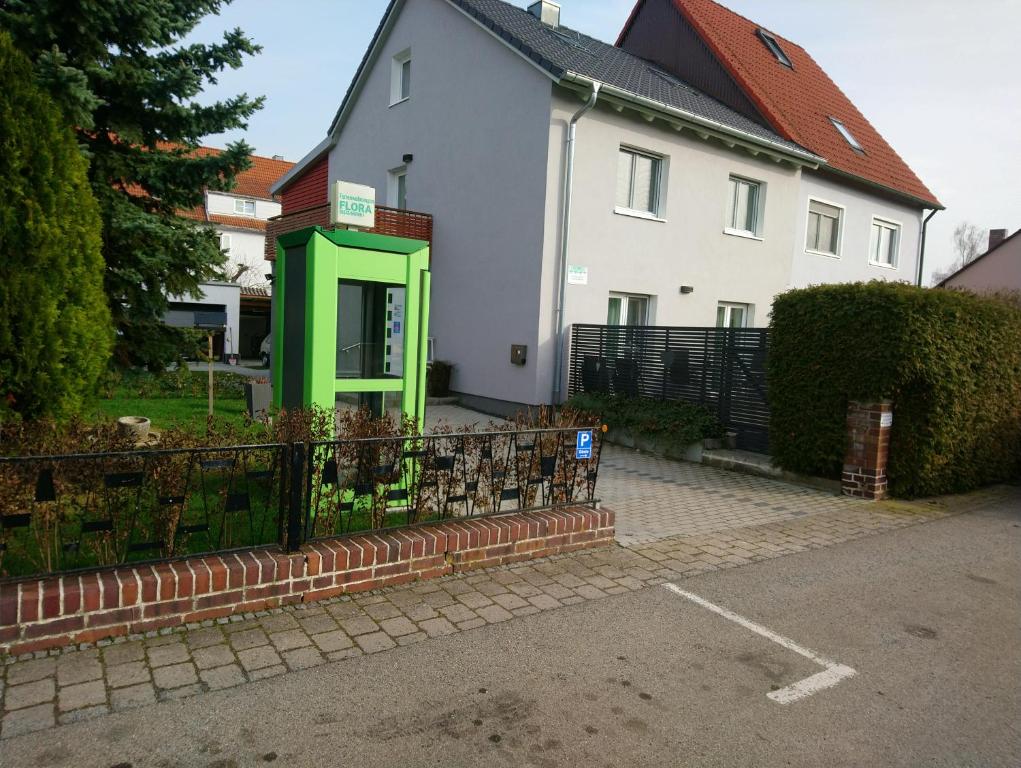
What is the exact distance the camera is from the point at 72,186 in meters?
5.91

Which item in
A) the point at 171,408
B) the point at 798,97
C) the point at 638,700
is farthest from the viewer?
the point at 798,97

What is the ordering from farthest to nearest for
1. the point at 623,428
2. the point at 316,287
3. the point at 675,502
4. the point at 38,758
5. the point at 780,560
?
the point at 623,428, the point at 675,502, the point at 780,560, the point at 316,287, the point at 38,758

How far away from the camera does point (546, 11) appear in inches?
702

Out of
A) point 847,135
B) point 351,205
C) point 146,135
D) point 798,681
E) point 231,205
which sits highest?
point 231,205

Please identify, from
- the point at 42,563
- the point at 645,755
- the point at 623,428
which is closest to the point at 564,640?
the point at 645,755

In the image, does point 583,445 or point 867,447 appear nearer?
point 583,445

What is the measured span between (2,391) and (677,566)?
17.9ft

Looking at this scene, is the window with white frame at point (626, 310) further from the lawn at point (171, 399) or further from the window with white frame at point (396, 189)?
the lawn at point (171, 399)

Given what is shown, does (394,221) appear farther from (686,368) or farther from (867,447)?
(867,447)

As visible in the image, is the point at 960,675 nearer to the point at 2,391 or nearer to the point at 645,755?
the point at 645,755

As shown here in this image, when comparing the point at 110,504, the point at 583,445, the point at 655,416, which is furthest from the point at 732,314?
the point at 110,504

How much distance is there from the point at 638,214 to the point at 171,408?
9.38 meters

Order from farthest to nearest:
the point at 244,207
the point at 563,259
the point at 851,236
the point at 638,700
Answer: the point at 244,207
the point at 851,236
the point at 563,259
the point at 638,700

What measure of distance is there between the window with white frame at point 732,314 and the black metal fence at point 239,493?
1158 cm
